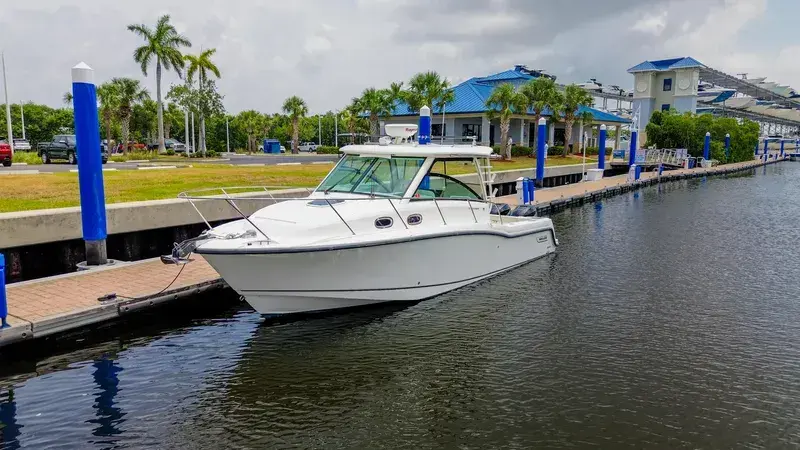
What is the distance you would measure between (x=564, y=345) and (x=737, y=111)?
9083 centimetres

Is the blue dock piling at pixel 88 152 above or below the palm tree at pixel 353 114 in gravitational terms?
below

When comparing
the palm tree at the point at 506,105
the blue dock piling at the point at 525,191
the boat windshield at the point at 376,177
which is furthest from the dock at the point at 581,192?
the boat windshield at the point at 376,177

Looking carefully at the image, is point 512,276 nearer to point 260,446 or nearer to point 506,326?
point 506,326

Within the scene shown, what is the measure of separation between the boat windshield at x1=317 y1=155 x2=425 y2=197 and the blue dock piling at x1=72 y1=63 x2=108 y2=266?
3.40 m

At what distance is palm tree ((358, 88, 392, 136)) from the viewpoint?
4253cm

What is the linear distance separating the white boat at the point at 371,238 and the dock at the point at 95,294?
99 cm

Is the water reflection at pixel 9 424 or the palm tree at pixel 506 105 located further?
the palm tree at pixel 506 105

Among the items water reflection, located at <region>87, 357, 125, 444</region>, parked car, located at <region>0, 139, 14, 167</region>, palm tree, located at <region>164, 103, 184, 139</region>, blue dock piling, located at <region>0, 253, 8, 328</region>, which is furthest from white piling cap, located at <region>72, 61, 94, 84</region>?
palm tree, located at <region>164, 103, 184, 139</region>

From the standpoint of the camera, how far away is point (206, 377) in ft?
21.6

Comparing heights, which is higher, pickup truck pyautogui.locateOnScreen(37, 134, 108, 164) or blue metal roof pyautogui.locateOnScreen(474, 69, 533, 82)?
blue metal roof pyautogui.locateOnScreen(474, 69, 533, 82)

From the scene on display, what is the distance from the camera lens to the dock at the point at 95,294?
22.5ft

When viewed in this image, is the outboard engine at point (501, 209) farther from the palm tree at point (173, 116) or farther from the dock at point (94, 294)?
the palm tree at point (173, 116)

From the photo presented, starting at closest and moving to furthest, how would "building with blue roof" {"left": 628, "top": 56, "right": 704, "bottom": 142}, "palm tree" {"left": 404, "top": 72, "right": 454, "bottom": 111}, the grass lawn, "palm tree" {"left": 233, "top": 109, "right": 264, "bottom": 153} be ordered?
1. the grass lawn
2. "palm tree" {"left": 404, "top": 72, "right": 454, "bottom": 111}
3. "palm tree" {"left": 233, "top": 109, "right": 264, "bottom": 153}
4. "building with blue roof" {"left": 628, "top": 56, "right": 704, "bottom": 142}

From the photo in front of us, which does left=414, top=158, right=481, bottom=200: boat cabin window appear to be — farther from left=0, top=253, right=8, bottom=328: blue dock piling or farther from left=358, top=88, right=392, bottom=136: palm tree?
left=358, top=88, right=392, bottom=136: palm tree
